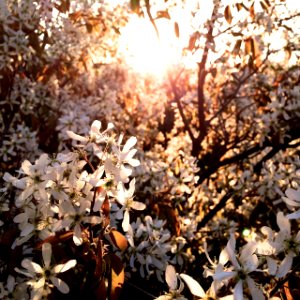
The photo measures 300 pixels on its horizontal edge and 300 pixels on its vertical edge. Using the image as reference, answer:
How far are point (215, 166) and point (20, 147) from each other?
2219 millimetres

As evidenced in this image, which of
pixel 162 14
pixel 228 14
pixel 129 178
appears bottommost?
pixel 129 178

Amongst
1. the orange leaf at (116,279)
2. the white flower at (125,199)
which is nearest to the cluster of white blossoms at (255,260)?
the orange leaf at (116,279)

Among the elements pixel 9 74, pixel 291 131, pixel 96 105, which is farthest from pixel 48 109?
pixel 291 131

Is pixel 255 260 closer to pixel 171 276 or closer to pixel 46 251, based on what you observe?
pixel 171 276

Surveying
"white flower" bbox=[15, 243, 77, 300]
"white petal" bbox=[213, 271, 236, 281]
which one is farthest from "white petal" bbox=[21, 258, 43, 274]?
"white petal" bbox=[213, 271, 236, 281]

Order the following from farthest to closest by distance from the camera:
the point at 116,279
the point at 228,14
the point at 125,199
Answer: the point at 228,14 → the point at 125,199 → the point at 116,279

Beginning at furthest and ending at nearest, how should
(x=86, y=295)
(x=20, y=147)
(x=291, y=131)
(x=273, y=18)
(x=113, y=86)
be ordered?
(x=113, y=86), (x=273, y=18), (x=291, y=131), (x=20, y=147), (x=86, y=295)

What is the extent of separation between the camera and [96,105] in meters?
6.03

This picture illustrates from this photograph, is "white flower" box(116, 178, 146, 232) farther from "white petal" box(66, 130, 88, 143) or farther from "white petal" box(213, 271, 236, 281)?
"white petal" box(213, 271, 236, 281)

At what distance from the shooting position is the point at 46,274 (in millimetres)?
1594

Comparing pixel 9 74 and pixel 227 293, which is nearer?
pixel 227 293

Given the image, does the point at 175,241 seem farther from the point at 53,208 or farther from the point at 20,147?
the point at 20,147

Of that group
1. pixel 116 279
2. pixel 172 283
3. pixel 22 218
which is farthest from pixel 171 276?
pixel 22 218

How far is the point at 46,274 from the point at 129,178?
2695mm
